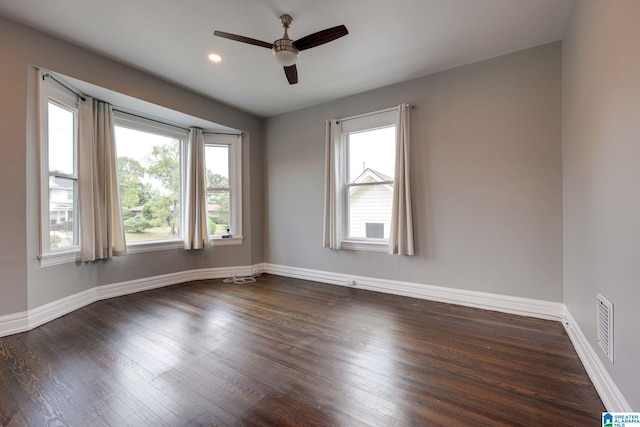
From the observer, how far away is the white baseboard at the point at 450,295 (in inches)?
111

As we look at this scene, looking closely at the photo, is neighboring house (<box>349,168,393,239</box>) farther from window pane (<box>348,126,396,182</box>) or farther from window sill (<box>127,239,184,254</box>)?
window sill (<box>127,239,184,254</box>)

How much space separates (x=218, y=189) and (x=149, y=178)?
104 cm

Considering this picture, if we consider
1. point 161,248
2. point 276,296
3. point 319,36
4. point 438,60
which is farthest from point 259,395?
point 438,60

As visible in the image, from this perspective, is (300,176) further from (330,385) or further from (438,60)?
(330,385)

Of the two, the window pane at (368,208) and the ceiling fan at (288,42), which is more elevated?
the ceiling fan at (288,42)

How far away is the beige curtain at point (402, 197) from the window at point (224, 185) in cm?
275

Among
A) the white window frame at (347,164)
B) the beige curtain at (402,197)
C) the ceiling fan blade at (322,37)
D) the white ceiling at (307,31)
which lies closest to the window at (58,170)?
the white ceiling at (307,31)

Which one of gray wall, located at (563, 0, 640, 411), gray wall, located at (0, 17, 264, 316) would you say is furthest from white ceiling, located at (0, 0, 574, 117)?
gray wall, located at (563, 0, 640, 411)

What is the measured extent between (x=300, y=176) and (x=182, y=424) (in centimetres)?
366

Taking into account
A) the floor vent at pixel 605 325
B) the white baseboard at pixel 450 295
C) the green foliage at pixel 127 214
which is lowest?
the white baseboard at pixel 450 295

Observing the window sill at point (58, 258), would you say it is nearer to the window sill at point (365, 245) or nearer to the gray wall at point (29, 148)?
the gray wall at point (29, 148)

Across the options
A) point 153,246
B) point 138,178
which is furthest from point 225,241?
point 138,178

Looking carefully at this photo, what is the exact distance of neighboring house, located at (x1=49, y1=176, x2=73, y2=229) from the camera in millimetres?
2930

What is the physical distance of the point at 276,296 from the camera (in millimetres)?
3609
